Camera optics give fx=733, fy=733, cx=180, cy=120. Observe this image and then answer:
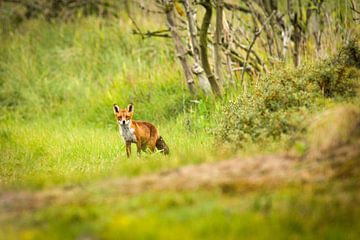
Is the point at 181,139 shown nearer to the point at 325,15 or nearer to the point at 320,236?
the point at 325,15

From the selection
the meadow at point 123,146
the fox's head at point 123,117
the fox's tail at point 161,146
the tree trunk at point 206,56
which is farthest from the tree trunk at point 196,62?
the fox's tail at point 161,146

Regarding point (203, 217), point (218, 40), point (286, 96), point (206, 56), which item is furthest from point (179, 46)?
point (203, 217)

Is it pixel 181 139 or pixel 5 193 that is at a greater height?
pixel 5 193

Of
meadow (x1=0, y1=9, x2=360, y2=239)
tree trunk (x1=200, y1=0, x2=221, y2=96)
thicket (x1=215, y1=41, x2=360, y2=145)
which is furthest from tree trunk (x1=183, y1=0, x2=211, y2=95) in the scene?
thicket (x1=215, y1=41, x2=360, y2=145)

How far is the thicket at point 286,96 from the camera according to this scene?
795 centimetres

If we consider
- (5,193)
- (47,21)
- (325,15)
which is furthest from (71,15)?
(5,193)

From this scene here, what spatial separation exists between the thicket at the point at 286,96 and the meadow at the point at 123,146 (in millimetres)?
28

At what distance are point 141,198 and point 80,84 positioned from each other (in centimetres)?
1047

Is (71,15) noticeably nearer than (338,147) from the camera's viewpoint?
No

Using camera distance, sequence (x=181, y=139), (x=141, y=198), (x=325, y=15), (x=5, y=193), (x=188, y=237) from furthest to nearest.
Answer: (x=325, y=15) → (x=181, y=139) → (x=5, y=193) → (x=141, y=198) → (x=188, y=237)

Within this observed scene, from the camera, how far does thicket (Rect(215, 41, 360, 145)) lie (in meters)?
7.95

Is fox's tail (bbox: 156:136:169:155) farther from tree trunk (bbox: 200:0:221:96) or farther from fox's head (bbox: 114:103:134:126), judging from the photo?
tree trunk (bbox: 200:0:221:96)

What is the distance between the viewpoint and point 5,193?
6.09 m

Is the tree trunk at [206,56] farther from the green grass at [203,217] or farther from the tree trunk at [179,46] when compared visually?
the green grass at [203,217]
